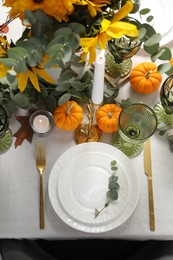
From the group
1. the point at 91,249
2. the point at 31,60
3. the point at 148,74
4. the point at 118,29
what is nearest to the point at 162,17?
the point at 148,74

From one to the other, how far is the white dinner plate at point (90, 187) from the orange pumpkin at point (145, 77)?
18cm

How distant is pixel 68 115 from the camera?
0.89m

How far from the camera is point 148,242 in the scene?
1.06 metres

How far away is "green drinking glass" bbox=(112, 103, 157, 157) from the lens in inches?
36.0

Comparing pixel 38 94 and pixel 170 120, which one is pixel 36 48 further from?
pixel 170 120

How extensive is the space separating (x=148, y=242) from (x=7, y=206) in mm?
428

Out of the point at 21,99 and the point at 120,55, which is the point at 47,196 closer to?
the point at 21,99

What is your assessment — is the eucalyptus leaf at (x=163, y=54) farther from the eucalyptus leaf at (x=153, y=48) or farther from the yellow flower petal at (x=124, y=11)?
the yellow flower petal at (x=124, y=11)

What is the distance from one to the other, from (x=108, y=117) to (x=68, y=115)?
97 mm

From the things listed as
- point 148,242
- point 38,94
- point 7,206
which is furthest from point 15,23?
point 148,242

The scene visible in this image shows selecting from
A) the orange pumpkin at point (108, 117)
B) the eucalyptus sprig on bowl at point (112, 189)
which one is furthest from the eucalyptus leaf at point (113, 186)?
the orange pumpkin at point (108, 117)

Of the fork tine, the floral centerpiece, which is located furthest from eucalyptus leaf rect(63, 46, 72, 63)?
the fork tine

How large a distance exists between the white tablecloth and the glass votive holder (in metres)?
0.02

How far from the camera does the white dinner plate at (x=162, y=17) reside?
39.4 inches
